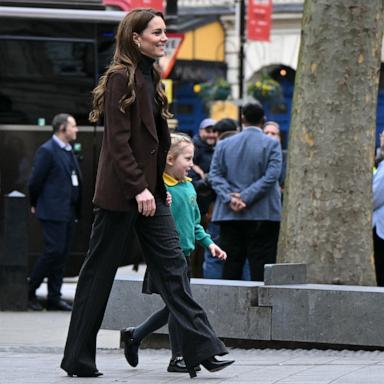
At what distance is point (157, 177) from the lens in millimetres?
7426

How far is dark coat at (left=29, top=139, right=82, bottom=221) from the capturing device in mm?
13562

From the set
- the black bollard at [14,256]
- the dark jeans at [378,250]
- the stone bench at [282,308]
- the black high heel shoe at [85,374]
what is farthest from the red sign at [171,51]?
the black high heel shoe at [85,374]

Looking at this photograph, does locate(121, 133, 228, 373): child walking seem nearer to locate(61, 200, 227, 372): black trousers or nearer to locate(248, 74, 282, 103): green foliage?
locate(61, 200, 227, 372): black trousers

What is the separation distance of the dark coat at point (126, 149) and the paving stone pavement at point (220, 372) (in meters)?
0.97

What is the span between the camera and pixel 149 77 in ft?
24.5

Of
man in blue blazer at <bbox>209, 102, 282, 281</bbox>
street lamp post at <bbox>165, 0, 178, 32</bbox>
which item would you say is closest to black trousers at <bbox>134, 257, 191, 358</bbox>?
man in blue blazer at <bbox>209, 102, 282, 281</bbox>

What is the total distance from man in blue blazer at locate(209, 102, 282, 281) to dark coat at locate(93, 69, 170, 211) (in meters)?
4.34

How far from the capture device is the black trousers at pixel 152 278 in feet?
24.1

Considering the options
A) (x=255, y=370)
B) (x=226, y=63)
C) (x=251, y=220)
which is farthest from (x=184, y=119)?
(x=255, y=370)

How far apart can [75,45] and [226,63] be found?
28331mm

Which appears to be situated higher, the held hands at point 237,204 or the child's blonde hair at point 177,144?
the child's blonde hair at point 177,144

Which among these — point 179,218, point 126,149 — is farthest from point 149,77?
point 179,218

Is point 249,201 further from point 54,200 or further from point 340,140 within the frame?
point 54,200

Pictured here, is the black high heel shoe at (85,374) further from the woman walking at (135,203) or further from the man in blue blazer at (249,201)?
the man in blue blazer at (249,201)
